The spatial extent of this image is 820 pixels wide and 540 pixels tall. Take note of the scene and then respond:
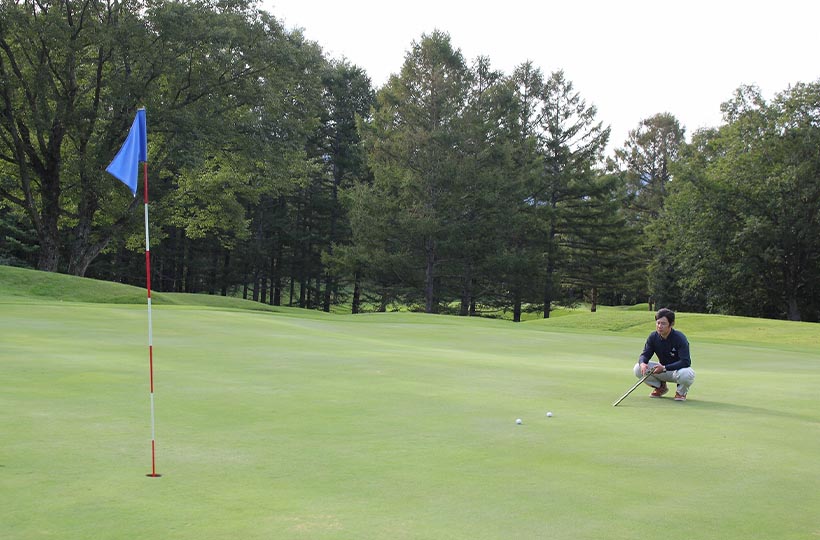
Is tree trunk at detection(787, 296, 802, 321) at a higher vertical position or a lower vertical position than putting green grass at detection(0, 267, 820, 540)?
higher

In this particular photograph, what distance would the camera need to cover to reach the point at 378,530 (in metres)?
4.13

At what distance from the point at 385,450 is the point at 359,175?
56776 millimetres

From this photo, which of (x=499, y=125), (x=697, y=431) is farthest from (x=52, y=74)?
(x=697, y=431)

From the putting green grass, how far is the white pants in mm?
204

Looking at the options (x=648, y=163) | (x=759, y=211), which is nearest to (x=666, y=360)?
(x=759, y=211)

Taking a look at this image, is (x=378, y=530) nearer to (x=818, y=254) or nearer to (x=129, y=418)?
(x=129, y=418)

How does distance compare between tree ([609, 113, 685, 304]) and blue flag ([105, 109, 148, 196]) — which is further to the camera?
tree ([609, 113, 685, 304])

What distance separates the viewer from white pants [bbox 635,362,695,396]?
387 inches

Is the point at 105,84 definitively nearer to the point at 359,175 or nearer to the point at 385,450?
the point at 359,175

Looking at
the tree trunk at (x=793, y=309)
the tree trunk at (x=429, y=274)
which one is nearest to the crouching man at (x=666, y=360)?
the tree trunk at (x=429, y=274)

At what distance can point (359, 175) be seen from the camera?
2441 inches

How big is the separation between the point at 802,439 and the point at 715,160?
176ft

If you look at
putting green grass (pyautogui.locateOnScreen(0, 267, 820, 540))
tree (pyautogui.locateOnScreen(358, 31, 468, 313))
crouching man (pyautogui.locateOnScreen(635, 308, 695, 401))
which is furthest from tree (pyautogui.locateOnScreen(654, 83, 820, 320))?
crouching man (pyautogui.locateOnScreen(635, 308, 695, 401))

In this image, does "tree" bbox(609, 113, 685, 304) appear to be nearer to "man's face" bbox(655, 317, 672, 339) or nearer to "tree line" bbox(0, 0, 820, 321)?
"tree line" bbox(0, 0, 820, 321)
